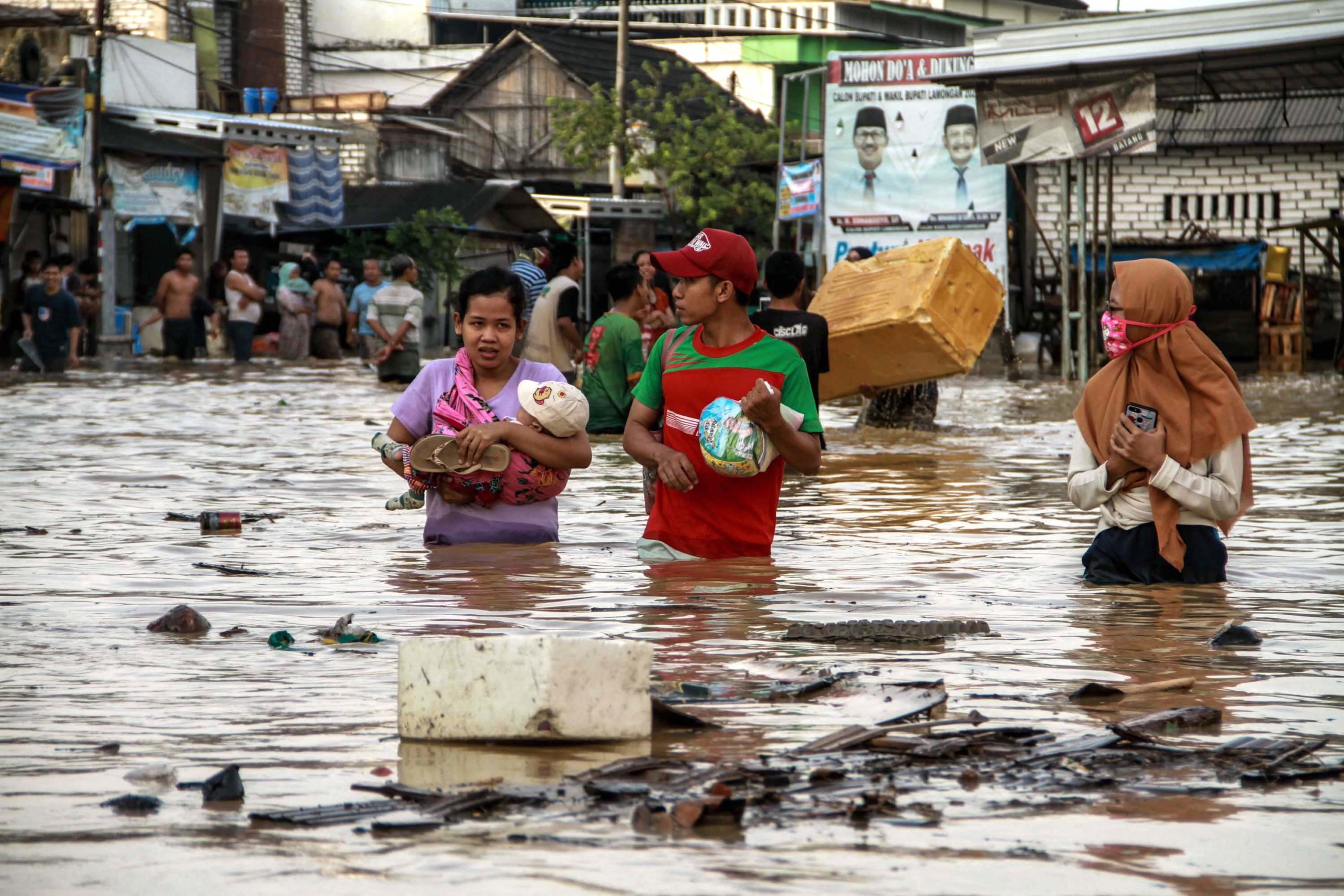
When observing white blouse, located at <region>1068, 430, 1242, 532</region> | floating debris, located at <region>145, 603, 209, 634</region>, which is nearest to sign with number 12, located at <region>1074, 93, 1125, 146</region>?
white blouse, located at <region>1068, 430, 1242, 532</region>

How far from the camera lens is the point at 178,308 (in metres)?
26.8

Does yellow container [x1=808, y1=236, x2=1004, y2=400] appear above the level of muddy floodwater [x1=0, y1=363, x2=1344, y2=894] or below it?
above

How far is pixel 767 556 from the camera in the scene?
6.84m

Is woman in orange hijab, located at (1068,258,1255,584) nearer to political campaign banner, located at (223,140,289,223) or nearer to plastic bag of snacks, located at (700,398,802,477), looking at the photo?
plastic bag of snacks, located at (700,398,802,477)

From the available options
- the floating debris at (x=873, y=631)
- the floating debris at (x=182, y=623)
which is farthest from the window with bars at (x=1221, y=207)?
the floating debris at (x=182, y=623)

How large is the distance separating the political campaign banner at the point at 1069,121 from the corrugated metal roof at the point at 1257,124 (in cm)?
1181

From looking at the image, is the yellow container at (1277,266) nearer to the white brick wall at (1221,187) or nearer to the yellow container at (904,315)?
the white brick wall at (1221,187)

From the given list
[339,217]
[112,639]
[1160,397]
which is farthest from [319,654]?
[339,217]

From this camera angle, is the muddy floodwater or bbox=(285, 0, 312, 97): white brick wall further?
bbox=(285, 0, 312, 97): white brick wall

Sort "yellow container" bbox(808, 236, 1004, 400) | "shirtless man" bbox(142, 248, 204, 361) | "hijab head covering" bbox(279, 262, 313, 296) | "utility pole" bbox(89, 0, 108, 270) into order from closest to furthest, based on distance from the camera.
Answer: "yellow container" bbox(808, 236, 1004, 400) → "shirtless man" bbox(142, 248, 204, 361) → "utility pole" bbox(89, 0, 108, 270) → "hijab head covering" bbox(279, 262, 313, 296)

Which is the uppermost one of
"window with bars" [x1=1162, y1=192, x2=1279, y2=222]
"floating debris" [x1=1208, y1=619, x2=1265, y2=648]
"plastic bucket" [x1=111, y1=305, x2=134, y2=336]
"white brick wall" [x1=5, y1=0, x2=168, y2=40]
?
"white brick wall" [x1=5, y1=0, x2=168, y2=40]

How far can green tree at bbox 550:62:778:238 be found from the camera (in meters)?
40.3

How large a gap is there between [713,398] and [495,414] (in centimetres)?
83

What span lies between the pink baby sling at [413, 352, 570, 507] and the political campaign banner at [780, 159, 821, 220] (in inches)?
984
